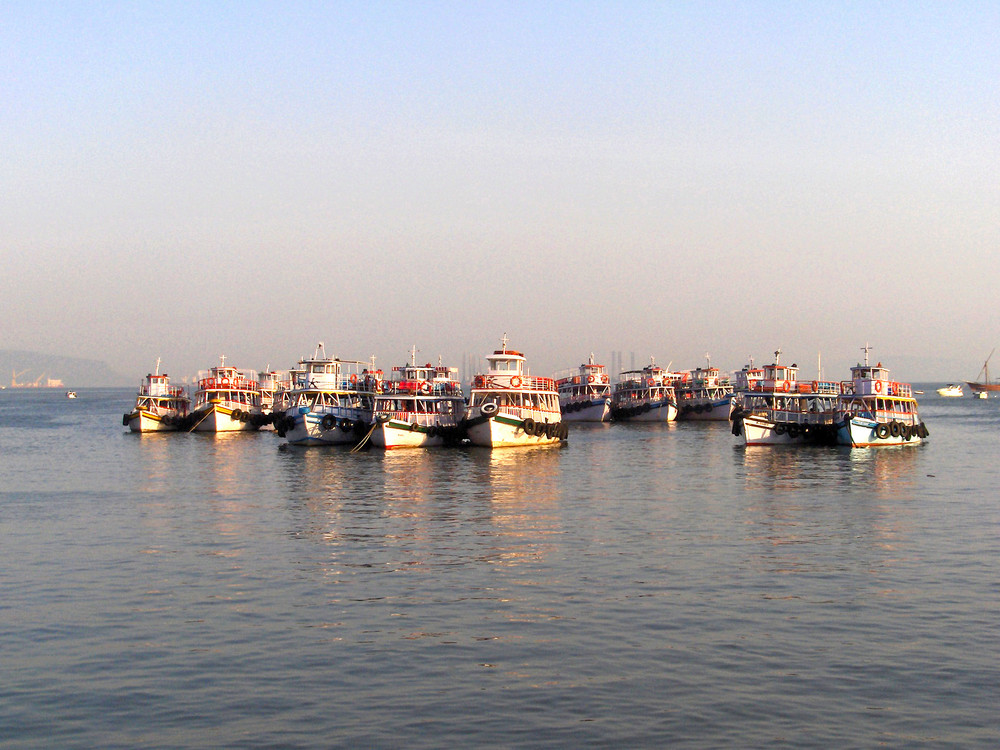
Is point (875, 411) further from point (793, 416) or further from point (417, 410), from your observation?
point (417, 410)

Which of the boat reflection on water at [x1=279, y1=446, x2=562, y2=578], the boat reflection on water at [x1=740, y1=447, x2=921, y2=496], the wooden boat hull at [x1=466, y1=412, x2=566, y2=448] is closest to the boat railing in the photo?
the boat reflection on water at [x1=279, y1=446, x2=562, y2=578]

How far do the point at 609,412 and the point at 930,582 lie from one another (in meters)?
101

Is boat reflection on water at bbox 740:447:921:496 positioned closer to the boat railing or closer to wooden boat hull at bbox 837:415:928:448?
wooden boat hull at bbox 837:415:928:448

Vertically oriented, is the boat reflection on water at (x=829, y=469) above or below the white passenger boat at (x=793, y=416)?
below

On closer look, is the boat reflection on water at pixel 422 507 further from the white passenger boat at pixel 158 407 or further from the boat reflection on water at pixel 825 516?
the white passenger boat at pixel 158 407

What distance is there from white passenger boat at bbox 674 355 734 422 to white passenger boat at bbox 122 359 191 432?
192 ft

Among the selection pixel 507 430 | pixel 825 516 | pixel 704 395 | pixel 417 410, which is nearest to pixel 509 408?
pixel 507 430

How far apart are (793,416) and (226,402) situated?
5268 cm

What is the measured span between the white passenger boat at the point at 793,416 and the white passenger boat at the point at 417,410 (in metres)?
21.5

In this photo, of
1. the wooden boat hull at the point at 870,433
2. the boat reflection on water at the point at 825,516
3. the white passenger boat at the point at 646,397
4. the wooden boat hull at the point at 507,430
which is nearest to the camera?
the boat reflection on water at the point at 825,516

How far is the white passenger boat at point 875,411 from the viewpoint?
70375 mm

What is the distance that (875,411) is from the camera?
72438 mm

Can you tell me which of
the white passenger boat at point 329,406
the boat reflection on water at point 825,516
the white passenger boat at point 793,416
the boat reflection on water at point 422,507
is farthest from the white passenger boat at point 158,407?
the boat reflection on water at point 825,516

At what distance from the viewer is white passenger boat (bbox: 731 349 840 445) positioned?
244 ft
